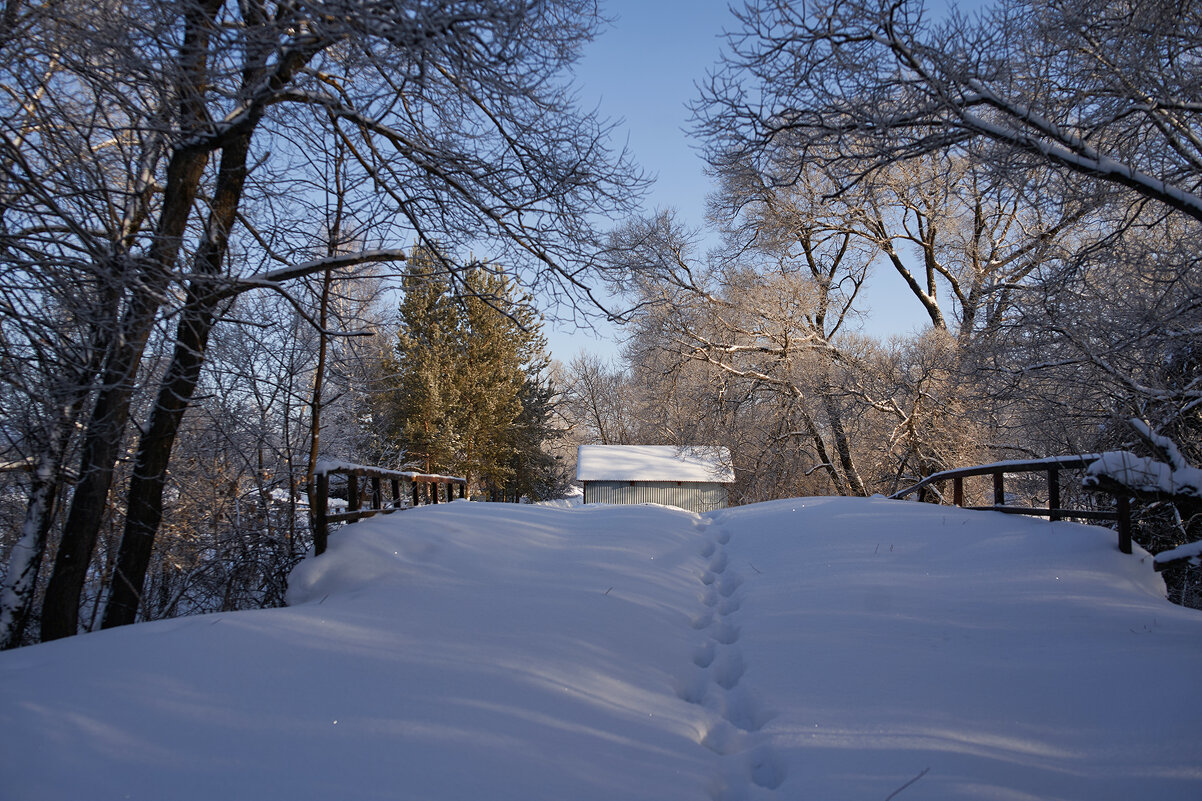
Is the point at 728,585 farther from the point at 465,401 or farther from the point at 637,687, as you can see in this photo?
the point at 465,401

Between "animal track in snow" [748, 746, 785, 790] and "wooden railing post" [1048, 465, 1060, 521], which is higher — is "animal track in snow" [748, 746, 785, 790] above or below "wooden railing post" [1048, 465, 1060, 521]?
below

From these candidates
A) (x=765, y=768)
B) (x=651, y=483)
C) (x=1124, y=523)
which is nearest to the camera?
(x=765, y=768)

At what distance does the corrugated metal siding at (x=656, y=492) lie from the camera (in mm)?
29047

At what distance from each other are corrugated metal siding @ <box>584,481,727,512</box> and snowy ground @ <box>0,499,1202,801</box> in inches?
922

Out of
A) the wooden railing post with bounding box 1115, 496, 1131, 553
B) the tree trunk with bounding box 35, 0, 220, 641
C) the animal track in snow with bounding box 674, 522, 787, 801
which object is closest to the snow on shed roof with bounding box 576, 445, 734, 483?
the wooden railing post with bounding box 1115, 496, 1131, 553

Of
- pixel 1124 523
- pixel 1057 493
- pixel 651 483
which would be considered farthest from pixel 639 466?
pixel 1124 523

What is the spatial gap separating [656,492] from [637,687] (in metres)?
25.9

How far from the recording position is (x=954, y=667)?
152 inches

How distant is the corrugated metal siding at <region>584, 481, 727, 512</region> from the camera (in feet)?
95.3

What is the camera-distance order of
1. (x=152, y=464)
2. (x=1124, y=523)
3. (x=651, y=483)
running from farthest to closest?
(x=651, y=483), (x=152, y=464), (x=1124, y=523)

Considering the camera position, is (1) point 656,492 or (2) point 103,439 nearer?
(2) point 103,439

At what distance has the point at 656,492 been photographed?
2945 cm

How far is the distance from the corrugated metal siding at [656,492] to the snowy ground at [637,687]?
76.8 feet

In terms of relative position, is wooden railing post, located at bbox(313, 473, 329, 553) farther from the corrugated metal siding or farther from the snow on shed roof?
the corrugated metal siding
